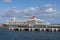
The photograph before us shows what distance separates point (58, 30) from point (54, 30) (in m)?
2.61

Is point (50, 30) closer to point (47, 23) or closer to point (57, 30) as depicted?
point (57, 30)

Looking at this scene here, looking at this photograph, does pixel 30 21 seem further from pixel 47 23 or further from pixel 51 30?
pixel 51 30

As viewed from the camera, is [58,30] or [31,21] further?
[31,21]

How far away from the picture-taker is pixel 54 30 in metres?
140

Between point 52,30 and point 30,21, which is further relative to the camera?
point 30,21

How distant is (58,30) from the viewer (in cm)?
14075

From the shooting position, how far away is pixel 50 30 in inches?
5482

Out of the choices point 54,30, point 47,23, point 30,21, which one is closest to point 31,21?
point 30,21

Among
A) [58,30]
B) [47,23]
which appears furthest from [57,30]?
[47,23]

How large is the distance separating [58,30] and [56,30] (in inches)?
94.8

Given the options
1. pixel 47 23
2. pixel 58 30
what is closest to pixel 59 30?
pixel 58 30

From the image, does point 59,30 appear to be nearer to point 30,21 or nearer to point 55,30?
point 55,30

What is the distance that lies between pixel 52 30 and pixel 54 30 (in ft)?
7.83

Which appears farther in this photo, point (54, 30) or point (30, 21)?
point (30, 21)
